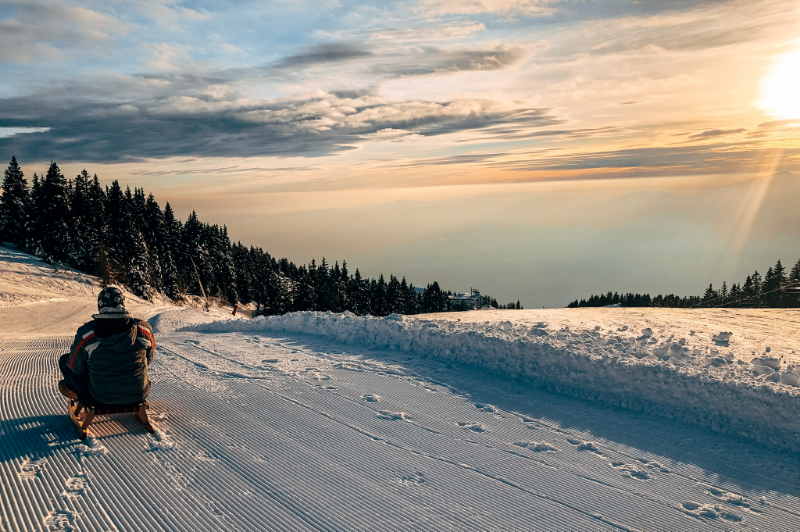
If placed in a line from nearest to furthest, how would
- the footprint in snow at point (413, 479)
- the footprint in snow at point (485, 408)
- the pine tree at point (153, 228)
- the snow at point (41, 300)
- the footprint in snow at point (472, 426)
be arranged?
1. the footprint in snow at point (413, 479)
2. the footprint in snow at point (472, 426)
3. the footprint in snow at point (485, 408)
4. the snow at point (41, 300)
5. the pine tree at point (153, 228)

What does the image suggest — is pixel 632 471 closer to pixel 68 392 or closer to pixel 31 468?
pixel 31 468

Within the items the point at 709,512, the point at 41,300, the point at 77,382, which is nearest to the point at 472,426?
the point at 709,512

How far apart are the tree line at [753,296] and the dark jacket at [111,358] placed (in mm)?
15080

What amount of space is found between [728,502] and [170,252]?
77.9 m

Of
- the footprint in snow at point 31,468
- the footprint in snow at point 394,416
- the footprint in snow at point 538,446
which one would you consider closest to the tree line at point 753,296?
the footprint in snow at point 538,446

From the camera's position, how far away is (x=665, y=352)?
7.30 meters

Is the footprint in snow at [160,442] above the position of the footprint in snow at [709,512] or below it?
below

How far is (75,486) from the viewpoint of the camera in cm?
437

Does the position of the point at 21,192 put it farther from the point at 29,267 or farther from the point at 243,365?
the point at 243,365

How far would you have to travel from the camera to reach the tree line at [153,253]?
52.4m

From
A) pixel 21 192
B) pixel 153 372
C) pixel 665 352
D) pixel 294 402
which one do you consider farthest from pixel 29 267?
pixel 665 352

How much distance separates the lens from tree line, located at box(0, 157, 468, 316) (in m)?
52.4

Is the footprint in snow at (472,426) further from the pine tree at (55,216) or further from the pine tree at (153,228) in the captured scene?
the pine tree at (153,228)

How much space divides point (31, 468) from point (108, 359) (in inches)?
48.0
